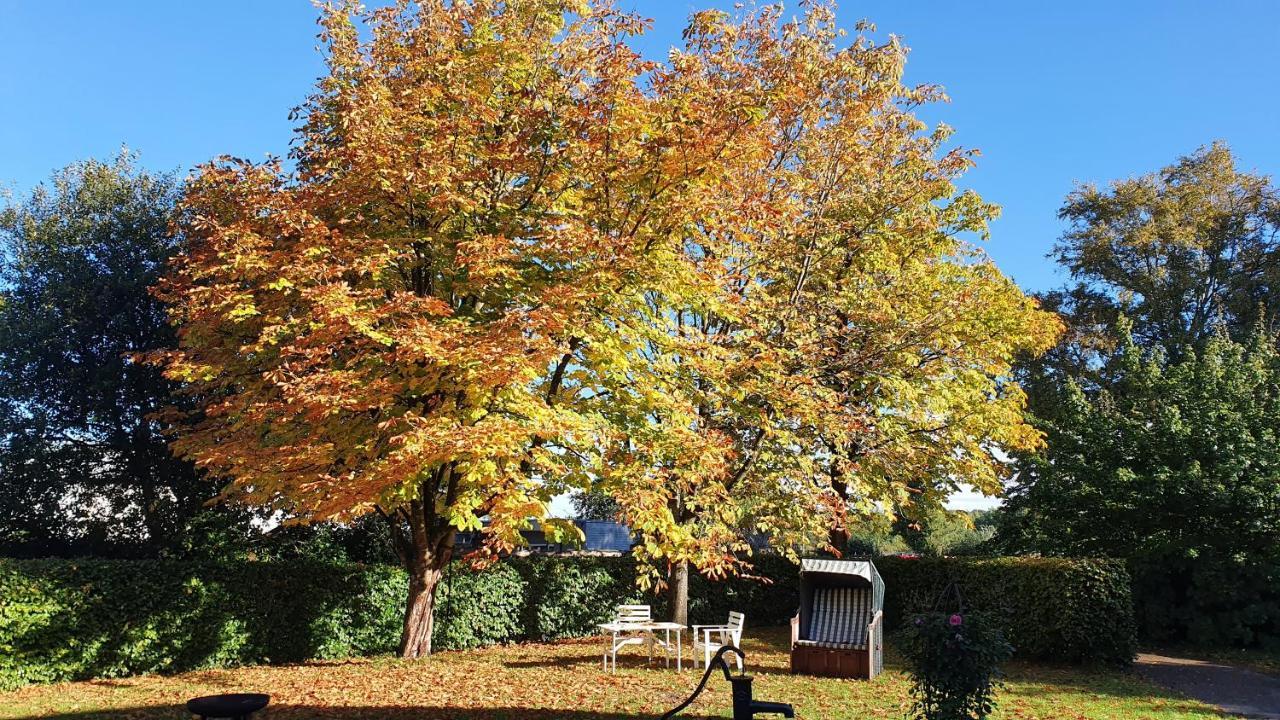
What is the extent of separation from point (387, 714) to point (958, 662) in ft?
18.8

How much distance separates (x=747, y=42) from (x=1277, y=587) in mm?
13246

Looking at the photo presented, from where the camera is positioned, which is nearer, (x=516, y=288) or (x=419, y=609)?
(x=516, y=288)

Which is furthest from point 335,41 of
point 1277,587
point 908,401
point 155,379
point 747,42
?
point 1277,587

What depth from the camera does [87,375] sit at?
52.6 feet

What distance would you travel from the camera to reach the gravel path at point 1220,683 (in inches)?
387

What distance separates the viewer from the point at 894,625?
684 inches

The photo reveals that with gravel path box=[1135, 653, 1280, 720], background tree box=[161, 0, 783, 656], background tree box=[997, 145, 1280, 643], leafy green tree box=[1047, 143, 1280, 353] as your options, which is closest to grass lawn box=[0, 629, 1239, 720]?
gravel path box=[1135, 653, 1280, 720]

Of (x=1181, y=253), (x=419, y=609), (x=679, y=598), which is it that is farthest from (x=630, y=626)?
(x=1181, y=253)

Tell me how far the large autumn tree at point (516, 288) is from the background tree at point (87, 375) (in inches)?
167

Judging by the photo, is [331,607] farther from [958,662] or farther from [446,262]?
[958,662]

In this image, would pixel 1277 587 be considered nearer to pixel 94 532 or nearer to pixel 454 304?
pixel 454 304

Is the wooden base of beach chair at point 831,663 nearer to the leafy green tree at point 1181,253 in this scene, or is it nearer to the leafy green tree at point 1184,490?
the leafy green tree at point 1184,490

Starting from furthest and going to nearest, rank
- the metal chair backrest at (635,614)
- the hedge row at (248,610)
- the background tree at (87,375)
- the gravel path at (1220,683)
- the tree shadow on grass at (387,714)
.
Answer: the background tree at (87,375) < the metal chair backrest at (635,614) < the hedge row at (248,610) < the gravel path at (1220,683) < the tree shadow on grass at (387,714)

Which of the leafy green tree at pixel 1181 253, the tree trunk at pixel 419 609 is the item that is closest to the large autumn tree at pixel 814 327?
the tree trunk at pixel 419 609
